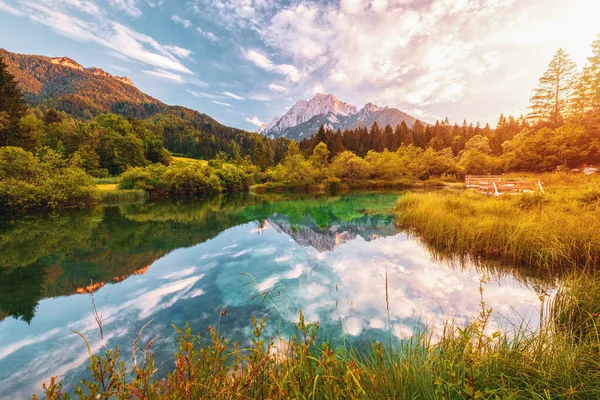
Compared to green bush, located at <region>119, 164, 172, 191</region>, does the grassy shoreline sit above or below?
below

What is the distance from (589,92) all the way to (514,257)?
126 feet

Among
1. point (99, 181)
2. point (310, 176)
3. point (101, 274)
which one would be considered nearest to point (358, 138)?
point (310, 176)

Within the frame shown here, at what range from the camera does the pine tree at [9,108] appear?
91.2 feet

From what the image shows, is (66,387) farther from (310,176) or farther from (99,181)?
(310,176)

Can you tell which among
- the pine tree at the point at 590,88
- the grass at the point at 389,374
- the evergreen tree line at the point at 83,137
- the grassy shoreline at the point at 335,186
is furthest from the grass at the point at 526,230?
the evergreen tree line at the point at 83,137

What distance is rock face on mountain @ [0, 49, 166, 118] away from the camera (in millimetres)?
121625

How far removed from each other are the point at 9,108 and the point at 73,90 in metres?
175

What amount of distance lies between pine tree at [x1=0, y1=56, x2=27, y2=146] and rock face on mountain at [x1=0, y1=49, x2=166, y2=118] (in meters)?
101

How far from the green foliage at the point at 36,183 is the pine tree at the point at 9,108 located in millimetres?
9808

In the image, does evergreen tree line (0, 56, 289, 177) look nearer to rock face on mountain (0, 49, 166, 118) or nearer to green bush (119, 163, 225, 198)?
green bush (119, 163, 225, 198)

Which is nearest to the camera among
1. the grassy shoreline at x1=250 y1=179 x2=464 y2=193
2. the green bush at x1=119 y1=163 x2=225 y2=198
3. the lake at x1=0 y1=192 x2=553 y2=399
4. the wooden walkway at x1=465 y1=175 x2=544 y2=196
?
the lake at x1=0 y1=192 x2=553 y2=399

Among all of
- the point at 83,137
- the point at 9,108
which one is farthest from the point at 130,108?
the point at 9,108

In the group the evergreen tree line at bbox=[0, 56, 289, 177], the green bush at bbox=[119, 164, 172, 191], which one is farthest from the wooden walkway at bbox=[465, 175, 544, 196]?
the evergreen tree line at bbox=[0, 56, 289, 177]

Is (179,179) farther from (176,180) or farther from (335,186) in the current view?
(335,186)
